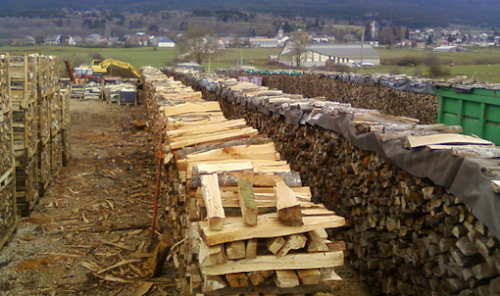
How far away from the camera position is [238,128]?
704 cm

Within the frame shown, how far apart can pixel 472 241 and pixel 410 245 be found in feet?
3.89

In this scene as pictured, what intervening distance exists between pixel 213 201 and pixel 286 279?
2.41 feet

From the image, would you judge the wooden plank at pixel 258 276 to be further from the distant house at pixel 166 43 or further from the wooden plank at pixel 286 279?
the distant house at pixel 166 43

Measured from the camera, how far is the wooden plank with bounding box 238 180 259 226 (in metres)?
3.39

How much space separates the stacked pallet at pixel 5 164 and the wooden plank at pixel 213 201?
4574 millimetres

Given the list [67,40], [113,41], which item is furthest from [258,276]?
[113,41]

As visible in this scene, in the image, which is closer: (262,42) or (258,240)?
(258,240)

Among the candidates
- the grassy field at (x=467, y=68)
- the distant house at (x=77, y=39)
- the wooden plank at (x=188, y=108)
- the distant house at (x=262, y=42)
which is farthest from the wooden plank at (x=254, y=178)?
the distant house at (x=262, y=42)

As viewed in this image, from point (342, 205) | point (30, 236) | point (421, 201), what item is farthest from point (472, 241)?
point (30, 236)

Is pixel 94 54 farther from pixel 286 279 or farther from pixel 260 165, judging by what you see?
pixel 286 279

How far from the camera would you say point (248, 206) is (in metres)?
3.44

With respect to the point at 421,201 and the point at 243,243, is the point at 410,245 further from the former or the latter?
the point at 243,243

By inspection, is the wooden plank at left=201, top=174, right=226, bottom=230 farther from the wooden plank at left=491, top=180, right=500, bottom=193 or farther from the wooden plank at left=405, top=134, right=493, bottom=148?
the wooden plank at left=405, top=134, right=493, bottom=148

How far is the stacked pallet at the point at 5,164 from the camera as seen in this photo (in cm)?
746
